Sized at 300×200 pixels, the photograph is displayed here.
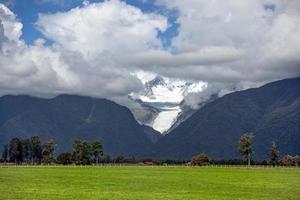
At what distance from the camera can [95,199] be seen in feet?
150

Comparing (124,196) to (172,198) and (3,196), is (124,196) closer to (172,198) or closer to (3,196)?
(172,198)

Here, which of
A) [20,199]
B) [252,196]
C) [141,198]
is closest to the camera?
[20,199]

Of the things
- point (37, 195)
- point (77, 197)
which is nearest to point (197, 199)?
point (77, 197)

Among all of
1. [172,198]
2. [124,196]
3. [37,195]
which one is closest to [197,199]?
[172,198]

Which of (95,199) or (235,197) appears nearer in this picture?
(95,199)

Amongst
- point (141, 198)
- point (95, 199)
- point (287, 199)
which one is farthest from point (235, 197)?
point (95, 199)

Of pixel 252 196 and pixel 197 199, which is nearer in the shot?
pixel 197 199

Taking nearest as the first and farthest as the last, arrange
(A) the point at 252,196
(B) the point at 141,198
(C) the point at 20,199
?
(C) the point at 20,199 < (B) the point at 141,198 < (A) the point at 252,196

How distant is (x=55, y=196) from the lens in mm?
48312

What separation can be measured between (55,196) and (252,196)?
19.3 m

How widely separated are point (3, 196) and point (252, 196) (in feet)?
78.4

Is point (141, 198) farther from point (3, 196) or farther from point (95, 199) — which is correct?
point (3, 196)

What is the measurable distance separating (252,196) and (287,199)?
4.77 m

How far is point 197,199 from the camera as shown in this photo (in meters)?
A: 47.4
